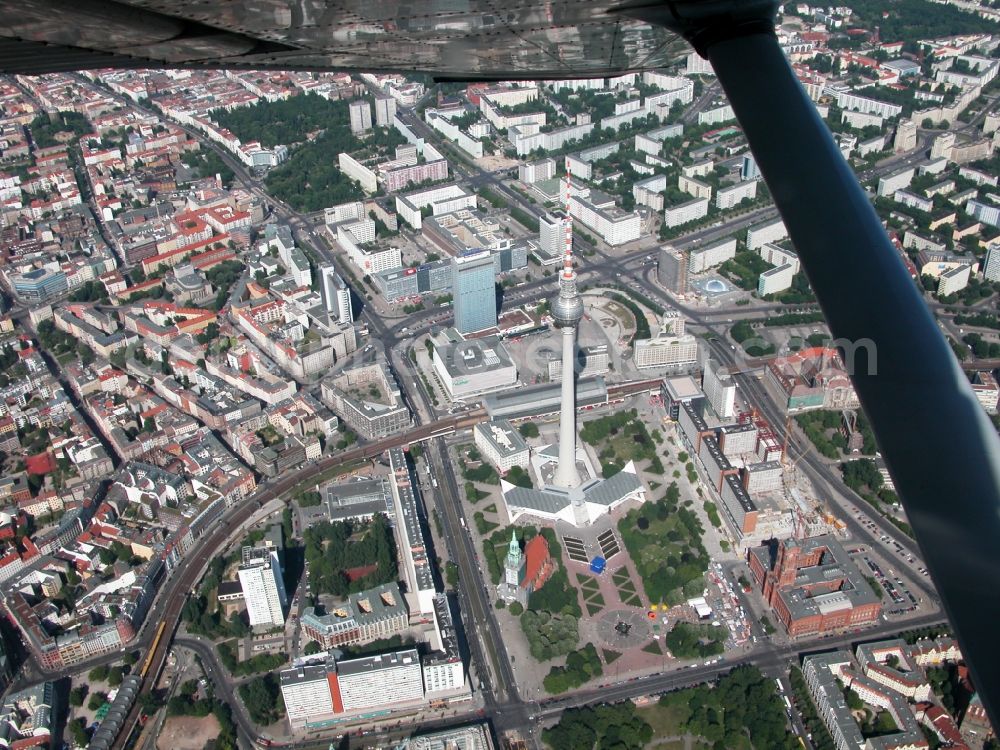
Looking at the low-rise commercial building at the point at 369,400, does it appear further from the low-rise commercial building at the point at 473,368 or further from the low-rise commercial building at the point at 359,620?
the low-rise commercial building at the point at 359,620

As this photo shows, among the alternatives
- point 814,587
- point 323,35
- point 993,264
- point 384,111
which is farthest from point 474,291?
point 323,35

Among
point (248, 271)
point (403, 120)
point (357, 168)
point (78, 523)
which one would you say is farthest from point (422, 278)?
point (403, 120)

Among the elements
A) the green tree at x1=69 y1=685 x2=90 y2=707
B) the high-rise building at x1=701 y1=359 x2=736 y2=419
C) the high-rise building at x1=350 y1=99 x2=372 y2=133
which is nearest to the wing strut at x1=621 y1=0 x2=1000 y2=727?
the green tree at x1=69 y1=685 x2=90 y2=707

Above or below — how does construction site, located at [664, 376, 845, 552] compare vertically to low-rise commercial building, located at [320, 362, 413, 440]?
below

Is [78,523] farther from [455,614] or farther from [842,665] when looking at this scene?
[842,665]

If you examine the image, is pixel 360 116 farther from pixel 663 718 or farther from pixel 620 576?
pixel 663 718

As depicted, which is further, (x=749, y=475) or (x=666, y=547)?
(x=749, y=475)

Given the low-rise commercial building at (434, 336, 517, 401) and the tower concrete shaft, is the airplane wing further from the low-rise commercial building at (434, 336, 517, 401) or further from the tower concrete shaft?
the low-rise commercial building at (434, 336, 517, 401)
